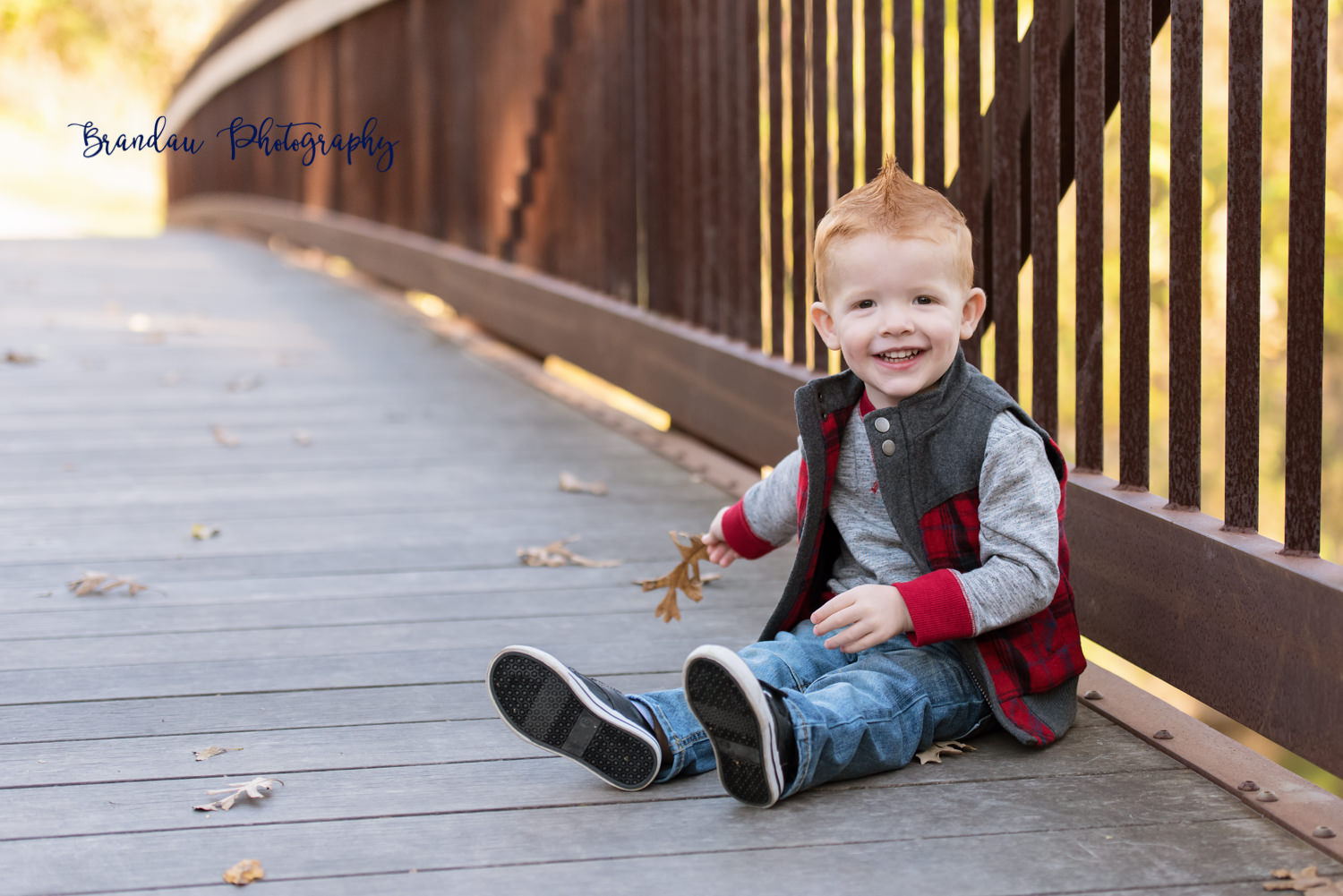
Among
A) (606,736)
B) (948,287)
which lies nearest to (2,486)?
(606,736)

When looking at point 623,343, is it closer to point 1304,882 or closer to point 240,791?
point 240,791

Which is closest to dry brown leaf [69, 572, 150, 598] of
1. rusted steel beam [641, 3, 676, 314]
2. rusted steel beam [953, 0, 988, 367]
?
rusted steel beam [953, 0, 988, 367]

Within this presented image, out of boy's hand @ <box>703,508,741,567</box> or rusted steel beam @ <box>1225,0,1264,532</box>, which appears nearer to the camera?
Answer: rusted steel beam @ <box>1225,0,1264,532</box>

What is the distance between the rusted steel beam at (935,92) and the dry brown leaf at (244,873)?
193 cm

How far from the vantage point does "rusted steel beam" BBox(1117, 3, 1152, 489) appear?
7.58 feet

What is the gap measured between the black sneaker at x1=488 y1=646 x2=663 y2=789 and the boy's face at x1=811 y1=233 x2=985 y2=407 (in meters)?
0.61

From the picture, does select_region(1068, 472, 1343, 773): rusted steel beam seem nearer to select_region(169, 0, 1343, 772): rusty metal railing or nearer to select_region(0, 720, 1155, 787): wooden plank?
select_region(169, 0, 1343, 772): rusty metal railing

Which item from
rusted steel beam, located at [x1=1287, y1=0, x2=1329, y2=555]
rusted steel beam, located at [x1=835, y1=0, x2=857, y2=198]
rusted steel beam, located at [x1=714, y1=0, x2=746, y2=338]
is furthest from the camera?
rusted steel beam, located at [x1=714, y1=0, x2=746, y2=338]

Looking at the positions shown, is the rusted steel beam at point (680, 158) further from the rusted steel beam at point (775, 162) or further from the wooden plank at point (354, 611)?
the wooden plank at point (354, 611)

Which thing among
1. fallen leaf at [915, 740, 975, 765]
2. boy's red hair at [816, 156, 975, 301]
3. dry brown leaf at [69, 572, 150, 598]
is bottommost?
fallen leaf at [915, 740, 975, 765]

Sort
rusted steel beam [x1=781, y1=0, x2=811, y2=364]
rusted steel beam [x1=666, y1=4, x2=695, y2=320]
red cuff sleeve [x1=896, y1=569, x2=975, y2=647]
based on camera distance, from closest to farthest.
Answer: red cuff sleeve [x1=896, y1=569, x2=975, y2=647]
rusted steel beam [x1=781, y1=0, x2=811, y2=364]
rusted steel beam [x1=666, y1=4, x2=695, y2=320]

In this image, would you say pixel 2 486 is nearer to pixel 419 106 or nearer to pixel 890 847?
pixel 890 847

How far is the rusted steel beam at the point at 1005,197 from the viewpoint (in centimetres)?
272

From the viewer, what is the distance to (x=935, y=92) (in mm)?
3037
